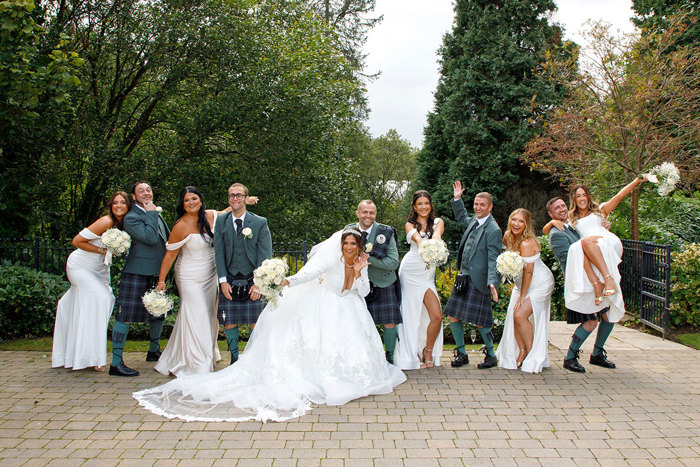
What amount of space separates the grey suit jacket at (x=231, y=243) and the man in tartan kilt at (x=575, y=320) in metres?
3.37

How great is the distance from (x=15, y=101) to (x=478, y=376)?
7.14m

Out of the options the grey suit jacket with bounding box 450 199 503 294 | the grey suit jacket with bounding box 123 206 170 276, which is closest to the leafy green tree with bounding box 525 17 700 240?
the grey suit jacket with bounding box 450 199 503 294

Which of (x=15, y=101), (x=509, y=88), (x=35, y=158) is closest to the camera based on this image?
(x=15, y=101)

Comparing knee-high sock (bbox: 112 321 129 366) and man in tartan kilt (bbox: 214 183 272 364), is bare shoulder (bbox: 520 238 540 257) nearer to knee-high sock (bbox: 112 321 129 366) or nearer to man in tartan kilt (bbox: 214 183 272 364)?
man in tartan kilt (bbox: 214 183 272 364)

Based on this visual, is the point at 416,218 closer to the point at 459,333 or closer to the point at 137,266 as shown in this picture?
the point at 459,333

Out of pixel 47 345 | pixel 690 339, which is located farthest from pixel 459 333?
pixel 47 345

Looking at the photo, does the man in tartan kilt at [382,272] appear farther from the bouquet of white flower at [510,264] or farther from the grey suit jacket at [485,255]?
the bouquet of white flower at [510,264]

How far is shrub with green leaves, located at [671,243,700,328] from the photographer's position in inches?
320

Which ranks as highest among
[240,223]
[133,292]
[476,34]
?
[476,34]

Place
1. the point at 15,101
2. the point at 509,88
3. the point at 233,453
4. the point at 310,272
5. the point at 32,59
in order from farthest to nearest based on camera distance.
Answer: the point at 509,88 < the point at 32,59 < the point at 15,101 < the point at 310,272 < the point at 233,453

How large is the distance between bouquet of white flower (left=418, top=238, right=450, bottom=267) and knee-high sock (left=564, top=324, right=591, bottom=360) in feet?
5.85

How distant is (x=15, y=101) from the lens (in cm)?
739

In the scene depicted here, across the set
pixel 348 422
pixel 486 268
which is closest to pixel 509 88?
pixel 486 268

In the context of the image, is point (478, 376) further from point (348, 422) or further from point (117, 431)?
point (117, 431)
